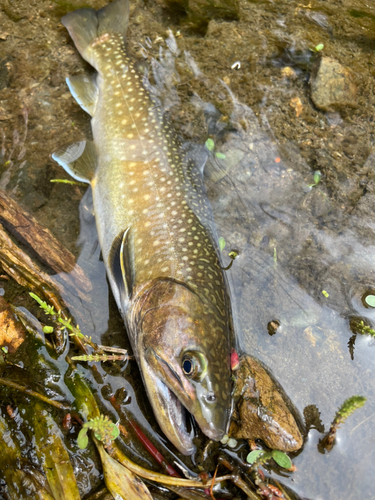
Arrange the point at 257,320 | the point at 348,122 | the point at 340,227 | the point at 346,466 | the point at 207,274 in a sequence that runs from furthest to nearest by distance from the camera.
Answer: the point at 348,122 < the point at 340,227 < the point at 257,320 < the point at 207,274 < the point at 346,466

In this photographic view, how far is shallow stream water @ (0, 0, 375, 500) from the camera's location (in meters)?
3.13

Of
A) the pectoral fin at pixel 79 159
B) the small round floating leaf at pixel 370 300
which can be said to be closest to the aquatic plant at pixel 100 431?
the pectoral fin at pixel 79 159

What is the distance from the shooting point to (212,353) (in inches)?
104

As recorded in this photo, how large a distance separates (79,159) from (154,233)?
1.43m

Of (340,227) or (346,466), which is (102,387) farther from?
(340,227)

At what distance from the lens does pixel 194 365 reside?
2566 mm

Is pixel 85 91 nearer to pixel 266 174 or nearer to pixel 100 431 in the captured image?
pixel 266 174

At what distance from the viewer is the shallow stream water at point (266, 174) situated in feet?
10.3

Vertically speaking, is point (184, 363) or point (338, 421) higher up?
point (184, 363)

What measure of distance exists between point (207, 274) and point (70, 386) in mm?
1540

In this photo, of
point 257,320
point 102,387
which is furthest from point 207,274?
point 102,387

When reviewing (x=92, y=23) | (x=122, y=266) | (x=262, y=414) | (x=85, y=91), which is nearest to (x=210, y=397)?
(x=262, y=414)

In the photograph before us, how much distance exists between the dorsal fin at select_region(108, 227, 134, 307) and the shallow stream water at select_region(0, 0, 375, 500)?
33 centimetres

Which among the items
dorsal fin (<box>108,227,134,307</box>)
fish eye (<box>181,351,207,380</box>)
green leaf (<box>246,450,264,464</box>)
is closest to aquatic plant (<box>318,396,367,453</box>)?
green leaf (<box>246,450,264,464</box>)
